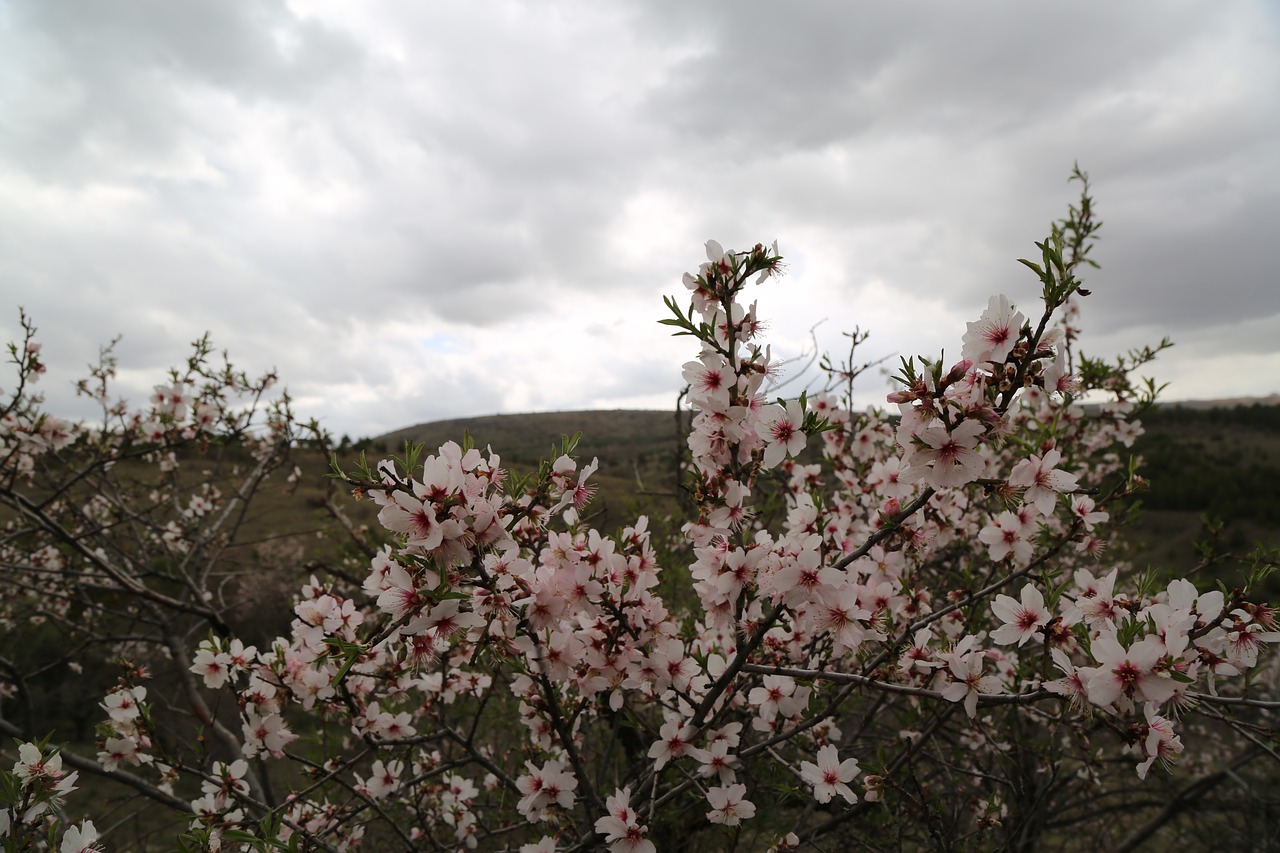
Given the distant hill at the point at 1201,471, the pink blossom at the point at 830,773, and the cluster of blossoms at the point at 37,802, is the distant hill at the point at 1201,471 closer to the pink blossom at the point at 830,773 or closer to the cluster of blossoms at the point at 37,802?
the pink blossom at the point at 830,773

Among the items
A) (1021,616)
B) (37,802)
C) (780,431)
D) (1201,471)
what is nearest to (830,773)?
(1021,616)

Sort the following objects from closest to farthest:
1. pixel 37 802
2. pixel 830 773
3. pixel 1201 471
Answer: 1. pixel 37 802
2. pixel 830 773
3. pixel 1201 471

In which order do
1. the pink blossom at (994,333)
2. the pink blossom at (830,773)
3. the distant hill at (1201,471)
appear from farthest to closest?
the distant hill at (1201,471) → the pink blossom at (830,773) → the pink blossom at (994,333)

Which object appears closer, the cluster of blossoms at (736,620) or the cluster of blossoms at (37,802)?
the cluster of blossoms at (736,620)

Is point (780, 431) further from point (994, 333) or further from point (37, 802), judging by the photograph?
point (37, 802)

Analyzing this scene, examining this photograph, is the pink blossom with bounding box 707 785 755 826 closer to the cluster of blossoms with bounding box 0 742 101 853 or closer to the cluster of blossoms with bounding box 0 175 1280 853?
the cluster of blossoms with bounding box 0 175 1280 853

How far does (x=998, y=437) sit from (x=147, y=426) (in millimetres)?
6053

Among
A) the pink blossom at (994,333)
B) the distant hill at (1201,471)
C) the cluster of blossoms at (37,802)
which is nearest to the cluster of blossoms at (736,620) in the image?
the pink blossom at (994,333)

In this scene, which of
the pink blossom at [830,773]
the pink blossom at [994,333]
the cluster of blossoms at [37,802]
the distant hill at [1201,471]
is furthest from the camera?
the distant hill at [1201,471]

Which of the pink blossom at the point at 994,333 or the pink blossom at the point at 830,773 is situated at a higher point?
the pink blossom at the point at 994,333

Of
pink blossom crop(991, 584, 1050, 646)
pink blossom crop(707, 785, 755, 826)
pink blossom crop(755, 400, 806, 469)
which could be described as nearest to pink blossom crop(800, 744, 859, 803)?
pink blossom crop(707, 785, 755, 826)

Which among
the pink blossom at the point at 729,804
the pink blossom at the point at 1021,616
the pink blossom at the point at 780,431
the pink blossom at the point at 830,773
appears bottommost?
the pink blossom at the point at 729,804

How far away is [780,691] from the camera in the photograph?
2.39 metres

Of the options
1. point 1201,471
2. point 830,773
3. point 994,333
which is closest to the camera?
point 994,333
